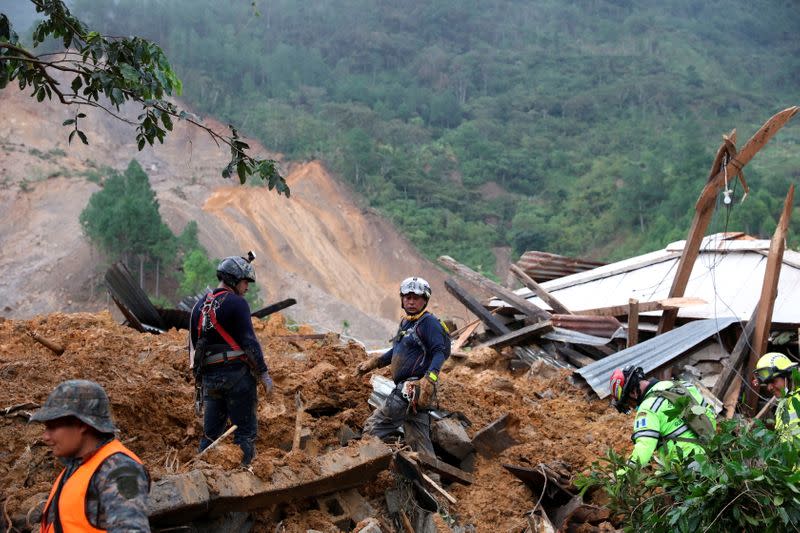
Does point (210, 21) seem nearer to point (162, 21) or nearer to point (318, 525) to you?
point (162, 21)

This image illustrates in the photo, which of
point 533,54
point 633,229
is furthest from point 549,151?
point 533,54

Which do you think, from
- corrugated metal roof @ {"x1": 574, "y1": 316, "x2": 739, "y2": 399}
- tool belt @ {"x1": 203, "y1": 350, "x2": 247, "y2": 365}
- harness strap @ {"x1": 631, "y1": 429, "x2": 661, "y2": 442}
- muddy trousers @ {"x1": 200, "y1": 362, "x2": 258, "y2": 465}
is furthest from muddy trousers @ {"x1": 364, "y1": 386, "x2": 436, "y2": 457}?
corrugated metal roof @ {"x1": 574, "y1": 316, "x2": 739, "y2": 399}

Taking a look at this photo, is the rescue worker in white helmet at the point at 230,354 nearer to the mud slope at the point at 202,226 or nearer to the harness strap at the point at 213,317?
the harness strap at the point at 213,317

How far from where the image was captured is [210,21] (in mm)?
61750

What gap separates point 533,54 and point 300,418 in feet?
219

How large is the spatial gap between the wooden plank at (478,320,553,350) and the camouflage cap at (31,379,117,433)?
9320 mm

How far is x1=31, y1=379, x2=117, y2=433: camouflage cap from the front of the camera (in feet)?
10.5

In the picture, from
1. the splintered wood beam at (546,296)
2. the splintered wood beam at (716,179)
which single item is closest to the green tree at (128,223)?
the splintered wood beam at (546,296)

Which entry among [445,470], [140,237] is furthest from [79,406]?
[140,237]

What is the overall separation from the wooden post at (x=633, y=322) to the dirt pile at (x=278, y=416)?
1971 millimetres

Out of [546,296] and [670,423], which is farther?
[546,296]

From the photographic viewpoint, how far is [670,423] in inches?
210

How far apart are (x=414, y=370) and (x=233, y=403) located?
4.66ft

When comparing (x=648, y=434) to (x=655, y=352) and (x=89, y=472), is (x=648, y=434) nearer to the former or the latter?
(x=89, y=472)
